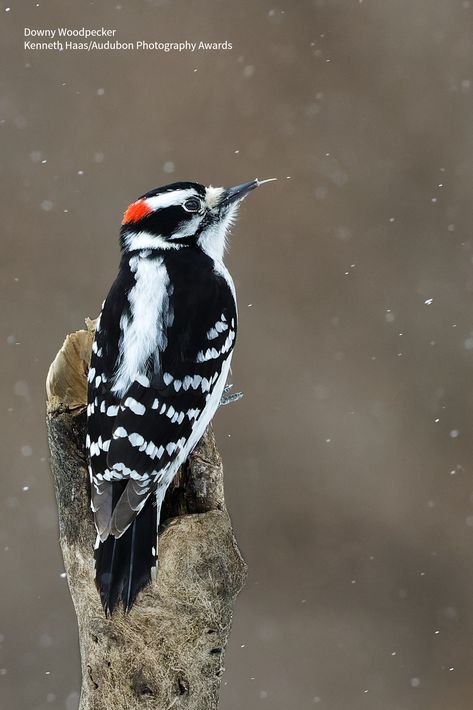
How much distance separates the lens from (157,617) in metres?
2.12

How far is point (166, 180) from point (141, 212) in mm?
1379

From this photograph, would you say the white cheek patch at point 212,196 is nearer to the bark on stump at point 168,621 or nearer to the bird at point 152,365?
the bird at point 152,365

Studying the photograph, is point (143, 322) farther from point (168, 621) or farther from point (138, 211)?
point (168, 621)

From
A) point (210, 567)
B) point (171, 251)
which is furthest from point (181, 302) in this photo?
point (210, 567)

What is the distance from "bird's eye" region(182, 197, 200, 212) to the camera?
2.38m

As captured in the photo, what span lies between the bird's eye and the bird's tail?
30.3 inches

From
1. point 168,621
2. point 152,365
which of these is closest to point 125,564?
point 168,621

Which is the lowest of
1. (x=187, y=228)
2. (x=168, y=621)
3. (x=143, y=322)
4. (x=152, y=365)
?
(x=168, y=621)

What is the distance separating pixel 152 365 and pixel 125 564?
1.46 feet

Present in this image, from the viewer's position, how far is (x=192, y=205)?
2.39 metres

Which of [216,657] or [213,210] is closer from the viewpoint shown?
[216,657]

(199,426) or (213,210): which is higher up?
(213,210)

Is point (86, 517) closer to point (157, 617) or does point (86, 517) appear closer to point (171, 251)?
point (157, 617)

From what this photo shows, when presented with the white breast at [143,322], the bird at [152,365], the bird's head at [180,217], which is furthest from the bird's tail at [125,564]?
the bird's head at [180,217]
